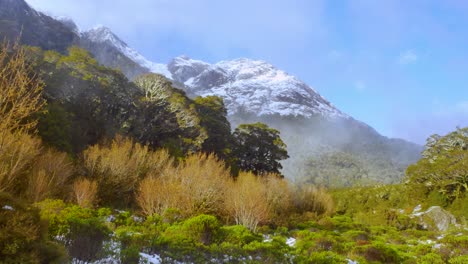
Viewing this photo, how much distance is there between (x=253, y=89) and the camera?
170000 mm

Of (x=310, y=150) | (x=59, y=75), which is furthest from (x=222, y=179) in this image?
(x=310, y=150)

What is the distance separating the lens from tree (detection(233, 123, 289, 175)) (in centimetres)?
3591

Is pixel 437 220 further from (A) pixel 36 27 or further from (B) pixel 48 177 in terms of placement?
(A) pixel 36 27

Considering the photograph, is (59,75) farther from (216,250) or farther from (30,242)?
(30,242)

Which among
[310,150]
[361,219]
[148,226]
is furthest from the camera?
[310,150]

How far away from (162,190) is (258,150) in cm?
2245

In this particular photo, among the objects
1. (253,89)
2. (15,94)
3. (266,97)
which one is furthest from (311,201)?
(253,89)

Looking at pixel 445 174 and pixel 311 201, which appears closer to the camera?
pixel 311 201

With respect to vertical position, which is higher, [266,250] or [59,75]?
[59,75]

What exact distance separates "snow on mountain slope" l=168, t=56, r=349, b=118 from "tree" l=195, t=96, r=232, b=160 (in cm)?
9955

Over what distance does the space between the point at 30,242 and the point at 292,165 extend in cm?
9171

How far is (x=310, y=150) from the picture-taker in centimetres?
10969

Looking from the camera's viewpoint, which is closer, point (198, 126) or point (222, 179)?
point (222, 179)

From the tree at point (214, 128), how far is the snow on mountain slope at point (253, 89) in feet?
327
